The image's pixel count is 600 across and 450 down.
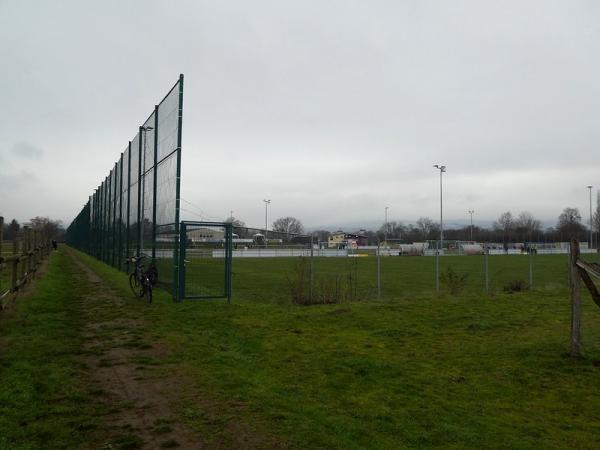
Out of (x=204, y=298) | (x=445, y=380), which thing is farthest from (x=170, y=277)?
(x=445, y=380)

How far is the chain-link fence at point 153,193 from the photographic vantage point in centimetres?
1194

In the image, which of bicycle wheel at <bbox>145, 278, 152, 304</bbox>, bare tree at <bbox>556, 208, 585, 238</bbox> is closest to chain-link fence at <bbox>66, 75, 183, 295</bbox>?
bicycle wheel at <bbox>145, 278, 152, 304</bbox>

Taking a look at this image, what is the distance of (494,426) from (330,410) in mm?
1366

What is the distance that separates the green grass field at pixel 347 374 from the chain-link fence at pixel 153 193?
2.42m

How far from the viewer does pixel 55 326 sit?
26.7 ft

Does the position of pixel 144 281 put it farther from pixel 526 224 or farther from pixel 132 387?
pixel 526 224

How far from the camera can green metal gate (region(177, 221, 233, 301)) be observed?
455 inches

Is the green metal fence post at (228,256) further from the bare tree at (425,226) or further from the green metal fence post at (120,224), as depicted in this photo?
the bare tree at (425,226)

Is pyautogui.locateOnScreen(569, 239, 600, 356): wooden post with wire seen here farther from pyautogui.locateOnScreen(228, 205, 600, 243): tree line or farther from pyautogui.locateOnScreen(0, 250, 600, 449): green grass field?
pyautogui.locateOnScreen(228, 205, 600, 243): tree line

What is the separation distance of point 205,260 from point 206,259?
1.7 inches

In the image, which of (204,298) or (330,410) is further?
(204,298)

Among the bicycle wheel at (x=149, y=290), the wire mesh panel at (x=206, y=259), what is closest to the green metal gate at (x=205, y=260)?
the wire mesh panel at (x=206, y=259)

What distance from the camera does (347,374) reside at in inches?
229

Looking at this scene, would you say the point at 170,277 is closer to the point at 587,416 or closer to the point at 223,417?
the point at 223,417
